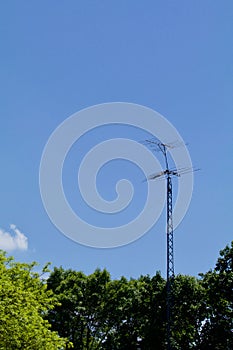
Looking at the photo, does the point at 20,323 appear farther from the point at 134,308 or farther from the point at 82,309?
the point at 82,309

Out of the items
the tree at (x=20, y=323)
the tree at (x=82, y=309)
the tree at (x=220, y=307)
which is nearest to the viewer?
the tree at (x=20, y=323)

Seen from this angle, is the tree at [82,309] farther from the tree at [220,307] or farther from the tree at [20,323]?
the tree at [20,323]

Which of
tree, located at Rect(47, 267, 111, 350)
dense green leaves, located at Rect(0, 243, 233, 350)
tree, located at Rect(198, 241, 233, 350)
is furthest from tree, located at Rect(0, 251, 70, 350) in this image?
tree, located at Rect(47, 267, 111, 350)

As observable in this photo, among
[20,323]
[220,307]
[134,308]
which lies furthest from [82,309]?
[20,323]

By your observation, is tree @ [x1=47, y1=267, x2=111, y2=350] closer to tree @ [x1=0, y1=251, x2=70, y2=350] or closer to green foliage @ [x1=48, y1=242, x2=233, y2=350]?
green foliage @ [x1=48, y1=242, x2=233, y2=350]

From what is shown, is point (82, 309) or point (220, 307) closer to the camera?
point (220, 307)

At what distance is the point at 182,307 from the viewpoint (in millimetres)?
44281

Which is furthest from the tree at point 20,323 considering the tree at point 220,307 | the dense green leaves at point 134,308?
the tree at point 220,307

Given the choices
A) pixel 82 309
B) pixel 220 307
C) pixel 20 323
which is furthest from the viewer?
pixel 82 309

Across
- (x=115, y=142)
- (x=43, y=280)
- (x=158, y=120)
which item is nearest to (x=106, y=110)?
(x=115, y=142)

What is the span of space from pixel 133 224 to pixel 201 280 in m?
21.9

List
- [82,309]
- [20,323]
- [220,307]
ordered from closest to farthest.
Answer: [20,323] < [220,307] < [82,309]

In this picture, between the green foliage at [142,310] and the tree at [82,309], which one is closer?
the green foliage at [142,310]

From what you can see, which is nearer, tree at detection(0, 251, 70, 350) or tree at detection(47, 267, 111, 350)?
tree at detection(0, 251, 70, 350)
